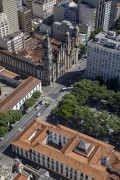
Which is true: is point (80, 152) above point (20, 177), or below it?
above

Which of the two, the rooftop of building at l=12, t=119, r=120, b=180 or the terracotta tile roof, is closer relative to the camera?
the terracotta tile roof

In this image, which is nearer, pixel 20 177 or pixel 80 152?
pixel 20 177

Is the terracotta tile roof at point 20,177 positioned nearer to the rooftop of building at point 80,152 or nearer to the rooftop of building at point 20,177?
the rooftop of building at point 20,177

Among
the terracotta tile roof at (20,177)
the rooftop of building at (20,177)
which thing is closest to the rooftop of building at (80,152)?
the rooftop of building at (20,177)

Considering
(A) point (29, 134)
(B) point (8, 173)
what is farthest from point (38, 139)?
(B) point (8, 173)

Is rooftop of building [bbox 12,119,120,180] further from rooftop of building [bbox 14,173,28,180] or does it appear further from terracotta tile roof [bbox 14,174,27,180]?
terracotta tile roof [bbox 14,174,27,180]

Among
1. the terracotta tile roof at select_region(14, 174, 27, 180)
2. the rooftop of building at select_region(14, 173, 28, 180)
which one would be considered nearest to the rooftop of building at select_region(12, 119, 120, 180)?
the rooftop of building at select_region(14, 173, 28, 180)

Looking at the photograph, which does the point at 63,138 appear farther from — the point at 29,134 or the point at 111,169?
the point at 111,169

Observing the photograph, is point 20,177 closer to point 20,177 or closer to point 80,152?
point 20,177

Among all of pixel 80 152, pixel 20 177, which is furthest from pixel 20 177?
pixel 80 152
